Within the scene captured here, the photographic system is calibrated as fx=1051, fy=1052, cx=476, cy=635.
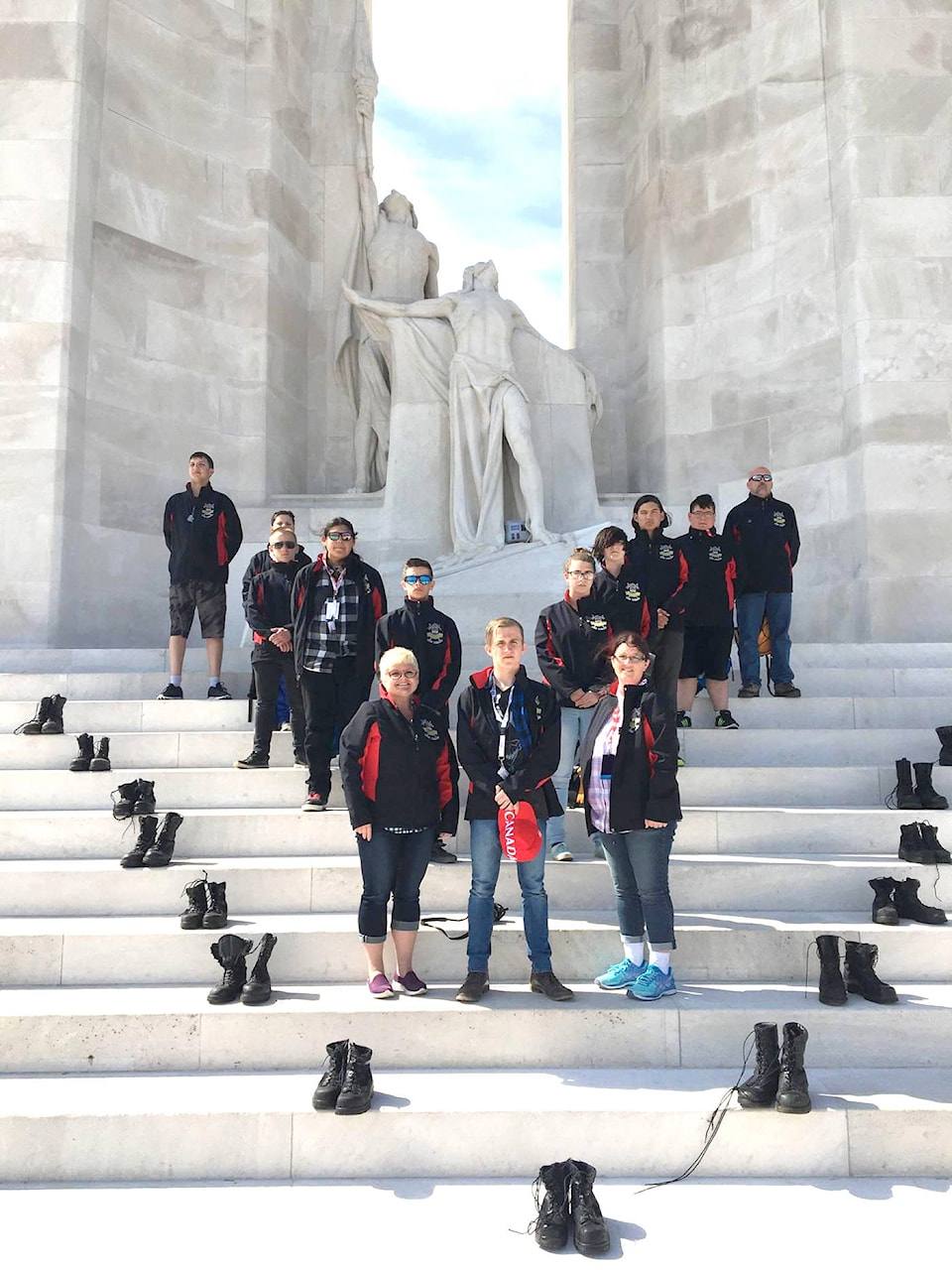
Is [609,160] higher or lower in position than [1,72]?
higher

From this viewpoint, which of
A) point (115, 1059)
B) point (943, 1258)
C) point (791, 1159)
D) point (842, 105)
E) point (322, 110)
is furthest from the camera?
point (322, 110)

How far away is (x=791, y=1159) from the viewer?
3.80m

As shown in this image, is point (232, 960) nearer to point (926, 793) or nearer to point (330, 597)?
point (330, 597)

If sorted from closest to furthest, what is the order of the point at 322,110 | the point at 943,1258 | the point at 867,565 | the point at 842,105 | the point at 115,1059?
the point at 943,1258
the point at 115,1059
the point at 867,565
the point at 842,105
the point at 322,110

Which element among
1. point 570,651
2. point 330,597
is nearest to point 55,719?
point 330,597

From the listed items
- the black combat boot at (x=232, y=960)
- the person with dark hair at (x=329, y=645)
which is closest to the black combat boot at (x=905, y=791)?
the person with dark hair at (x=329, y=645)

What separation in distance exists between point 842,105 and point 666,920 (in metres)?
11.1

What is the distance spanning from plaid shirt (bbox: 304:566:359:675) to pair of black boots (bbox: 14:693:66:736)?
83.3 inches

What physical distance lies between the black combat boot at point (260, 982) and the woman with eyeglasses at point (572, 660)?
179 centimetres

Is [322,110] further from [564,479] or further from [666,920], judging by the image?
[666,920]

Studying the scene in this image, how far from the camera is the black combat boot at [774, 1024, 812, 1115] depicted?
3.82 metres

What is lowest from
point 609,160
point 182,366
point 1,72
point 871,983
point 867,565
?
point 871,983

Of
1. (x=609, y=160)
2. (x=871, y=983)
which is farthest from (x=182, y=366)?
(x=871, y=983)

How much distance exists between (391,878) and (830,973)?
1.94 meters
